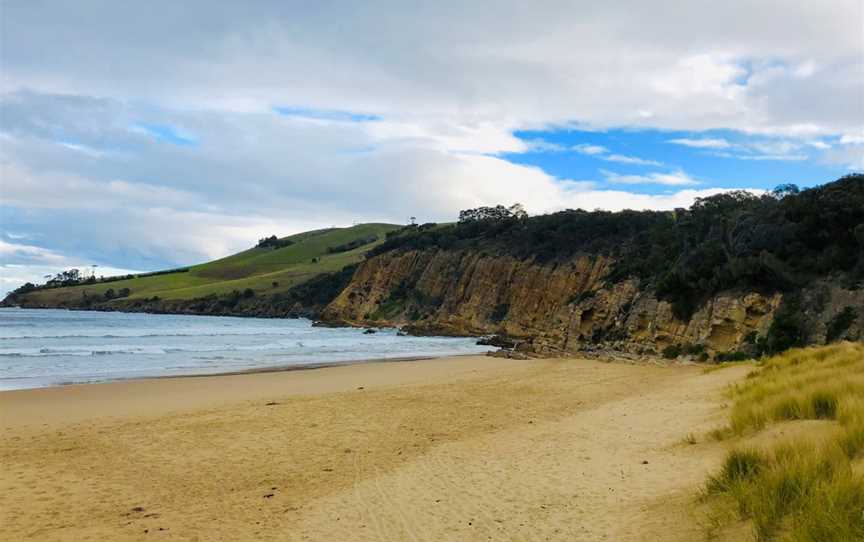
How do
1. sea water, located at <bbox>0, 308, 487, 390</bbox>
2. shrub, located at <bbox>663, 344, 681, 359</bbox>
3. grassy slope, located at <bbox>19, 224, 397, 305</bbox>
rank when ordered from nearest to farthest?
1. sea water, located at <bbox>0, 308, 487, 390</bbox>
2. shrub, located at <bbox>663, 344, 681, 359</bbox>
3. grassy slope, located at <bbox>19, 224, 397, 305</bbox>

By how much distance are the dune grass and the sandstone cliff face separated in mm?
17289

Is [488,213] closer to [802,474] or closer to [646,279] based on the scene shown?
[646,279]

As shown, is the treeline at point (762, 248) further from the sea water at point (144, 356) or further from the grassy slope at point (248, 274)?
the grassy slope at point (248, 274)

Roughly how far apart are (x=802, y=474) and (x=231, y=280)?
13868 cm

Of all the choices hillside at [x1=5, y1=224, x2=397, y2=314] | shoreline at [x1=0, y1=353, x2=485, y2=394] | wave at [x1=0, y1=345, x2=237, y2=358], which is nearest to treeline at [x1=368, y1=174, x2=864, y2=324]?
shoreline at [x1=0, y1=353, x2=485, y2=394]

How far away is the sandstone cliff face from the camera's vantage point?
28.6 metres

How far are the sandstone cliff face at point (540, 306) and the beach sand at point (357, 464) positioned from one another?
36.8 ft

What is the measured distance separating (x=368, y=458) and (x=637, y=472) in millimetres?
4152

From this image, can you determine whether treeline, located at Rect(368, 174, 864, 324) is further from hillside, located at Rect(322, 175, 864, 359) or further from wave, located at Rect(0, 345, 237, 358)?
wave, located at Rect(0, 345, 237, 358)

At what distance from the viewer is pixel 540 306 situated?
2415 inches

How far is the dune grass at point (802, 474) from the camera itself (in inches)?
168

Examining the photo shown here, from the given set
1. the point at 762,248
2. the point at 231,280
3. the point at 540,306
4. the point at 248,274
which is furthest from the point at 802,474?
the point at 248,274

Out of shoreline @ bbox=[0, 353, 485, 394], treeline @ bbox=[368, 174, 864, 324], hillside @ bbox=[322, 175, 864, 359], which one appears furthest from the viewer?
treeline @ bbox=[368, 174, 864, 324]

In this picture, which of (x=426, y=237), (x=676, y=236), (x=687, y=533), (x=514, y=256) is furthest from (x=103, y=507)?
(x=426, y=237)
